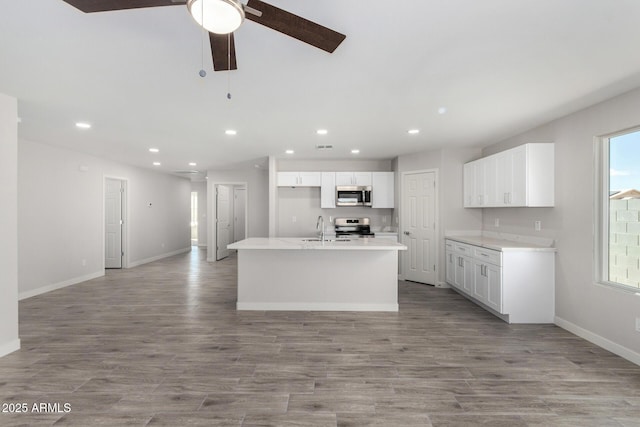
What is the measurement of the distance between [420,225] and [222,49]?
4.92 m

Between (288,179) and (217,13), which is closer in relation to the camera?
(217,13)

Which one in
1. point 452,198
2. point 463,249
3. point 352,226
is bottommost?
point 463,249

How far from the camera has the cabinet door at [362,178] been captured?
629 centimetres

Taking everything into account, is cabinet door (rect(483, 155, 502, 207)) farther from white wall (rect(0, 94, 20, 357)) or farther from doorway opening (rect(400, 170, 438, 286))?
A: white wall (rect(0, 94, 20, 357))

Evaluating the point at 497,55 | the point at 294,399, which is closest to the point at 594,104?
the point at 497,55

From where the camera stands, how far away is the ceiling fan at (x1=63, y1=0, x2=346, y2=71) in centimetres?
119

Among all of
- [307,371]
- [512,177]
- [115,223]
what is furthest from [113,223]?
[512,177]

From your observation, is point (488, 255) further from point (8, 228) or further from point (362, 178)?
point (8, 228)

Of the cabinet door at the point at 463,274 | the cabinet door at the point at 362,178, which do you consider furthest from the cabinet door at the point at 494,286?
the cabinet door at the point at 362,178

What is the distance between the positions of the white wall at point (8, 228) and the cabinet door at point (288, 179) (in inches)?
157

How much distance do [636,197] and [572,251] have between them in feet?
2.78

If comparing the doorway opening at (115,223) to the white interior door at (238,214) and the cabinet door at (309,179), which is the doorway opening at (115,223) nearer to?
the white interior door at (238,214)

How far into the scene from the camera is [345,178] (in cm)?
632

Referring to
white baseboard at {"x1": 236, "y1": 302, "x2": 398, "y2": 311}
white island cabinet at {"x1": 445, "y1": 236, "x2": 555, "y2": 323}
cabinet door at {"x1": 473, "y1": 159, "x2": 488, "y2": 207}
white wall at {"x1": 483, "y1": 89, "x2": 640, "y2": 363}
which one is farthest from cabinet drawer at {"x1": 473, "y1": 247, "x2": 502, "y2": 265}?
white baseboard at {"x1": 236, "y1": 302, "x2": 398, "y2": 311}
